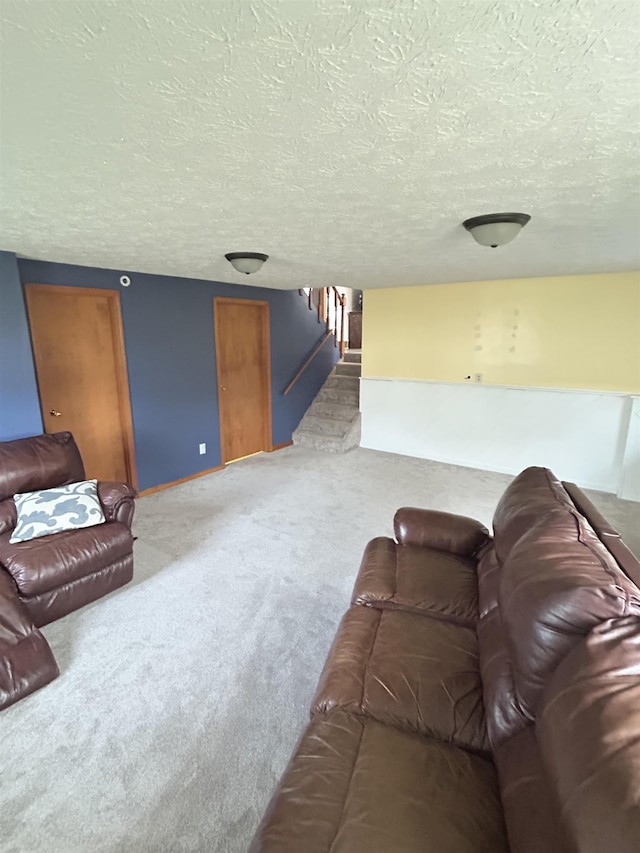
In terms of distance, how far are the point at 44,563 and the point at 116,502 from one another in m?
0.57

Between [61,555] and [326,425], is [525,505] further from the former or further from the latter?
[326,425]

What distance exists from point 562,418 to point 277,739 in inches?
165

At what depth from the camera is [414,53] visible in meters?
0.85

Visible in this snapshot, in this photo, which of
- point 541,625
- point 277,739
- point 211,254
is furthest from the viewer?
point 211,254

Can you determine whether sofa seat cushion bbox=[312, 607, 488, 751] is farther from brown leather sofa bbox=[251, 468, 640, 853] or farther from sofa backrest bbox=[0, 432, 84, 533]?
sofa backrest bbox=[0, 432, 84, 533]

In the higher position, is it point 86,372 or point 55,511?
point 86,372

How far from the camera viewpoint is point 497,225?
201 centimetres

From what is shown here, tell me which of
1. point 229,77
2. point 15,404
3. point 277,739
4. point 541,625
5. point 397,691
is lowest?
point 277,739

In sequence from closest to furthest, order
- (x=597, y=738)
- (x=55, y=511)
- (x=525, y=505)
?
(x=597, y=738), (x=525, y=505), (x=55, y=511)

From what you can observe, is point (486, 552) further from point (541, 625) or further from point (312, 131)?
point (312, 131)

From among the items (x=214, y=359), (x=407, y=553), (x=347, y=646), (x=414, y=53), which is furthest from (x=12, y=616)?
(x=214, y=359)

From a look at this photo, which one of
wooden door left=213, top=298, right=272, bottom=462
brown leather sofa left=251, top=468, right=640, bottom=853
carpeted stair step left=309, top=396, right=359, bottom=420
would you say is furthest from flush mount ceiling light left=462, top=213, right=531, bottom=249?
carpeted stair step left=309, top=396, right=359, bottom=420

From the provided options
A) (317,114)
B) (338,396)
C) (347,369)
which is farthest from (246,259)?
(347,369)

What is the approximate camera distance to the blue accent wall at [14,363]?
295cm
